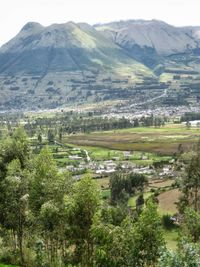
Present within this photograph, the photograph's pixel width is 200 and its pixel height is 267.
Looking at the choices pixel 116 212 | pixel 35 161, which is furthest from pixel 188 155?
pixel 35 161

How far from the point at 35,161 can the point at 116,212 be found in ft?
82.0

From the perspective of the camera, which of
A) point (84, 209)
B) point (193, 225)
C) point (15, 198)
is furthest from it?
point (193, 225)

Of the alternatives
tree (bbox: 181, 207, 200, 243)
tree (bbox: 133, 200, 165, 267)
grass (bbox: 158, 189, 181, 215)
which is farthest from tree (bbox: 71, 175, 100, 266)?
grass (bbox: 158, 189, 181, 215)

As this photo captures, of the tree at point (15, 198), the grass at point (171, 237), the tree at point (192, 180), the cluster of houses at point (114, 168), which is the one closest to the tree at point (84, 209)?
the tree at point (15, 198)

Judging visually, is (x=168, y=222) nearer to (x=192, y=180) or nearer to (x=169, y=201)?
(x=192, y=180)

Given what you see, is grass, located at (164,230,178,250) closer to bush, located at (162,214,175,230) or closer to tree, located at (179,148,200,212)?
bush, located at (162,214,175,230)

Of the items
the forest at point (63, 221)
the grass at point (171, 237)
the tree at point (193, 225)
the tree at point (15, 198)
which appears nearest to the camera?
the forest at point (63, 221)

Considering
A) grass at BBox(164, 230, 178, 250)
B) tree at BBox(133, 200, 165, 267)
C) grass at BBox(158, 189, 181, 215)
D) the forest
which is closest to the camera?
tree at BBox(133, 200, 165, 267)

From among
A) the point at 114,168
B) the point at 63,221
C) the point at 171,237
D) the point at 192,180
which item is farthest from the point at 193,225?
the point at 114,168

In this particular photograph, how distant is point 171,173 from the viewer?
15375 cm

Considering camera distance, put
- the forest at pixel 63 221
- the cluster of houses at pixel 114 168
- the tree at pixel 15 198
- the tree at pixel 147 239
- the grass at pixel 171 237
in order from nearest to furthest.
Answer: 1. the tree at pixel 147 239
2. the forest at pixel 63 221
3. the tree at pixel 15 198
4. the grass at pixel 171 237
5. the cluster of houses at pixel 114 168

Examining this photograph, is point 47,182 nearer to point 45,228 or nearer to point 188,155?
point 45,228

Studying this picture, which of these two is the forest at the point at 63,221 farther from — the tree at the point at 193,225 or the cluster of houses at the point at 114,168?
the cluster of houses at the point at 114,168

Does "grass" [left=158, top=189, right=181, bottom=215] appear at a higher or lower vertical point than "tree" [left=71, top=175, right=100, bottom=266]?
lower
